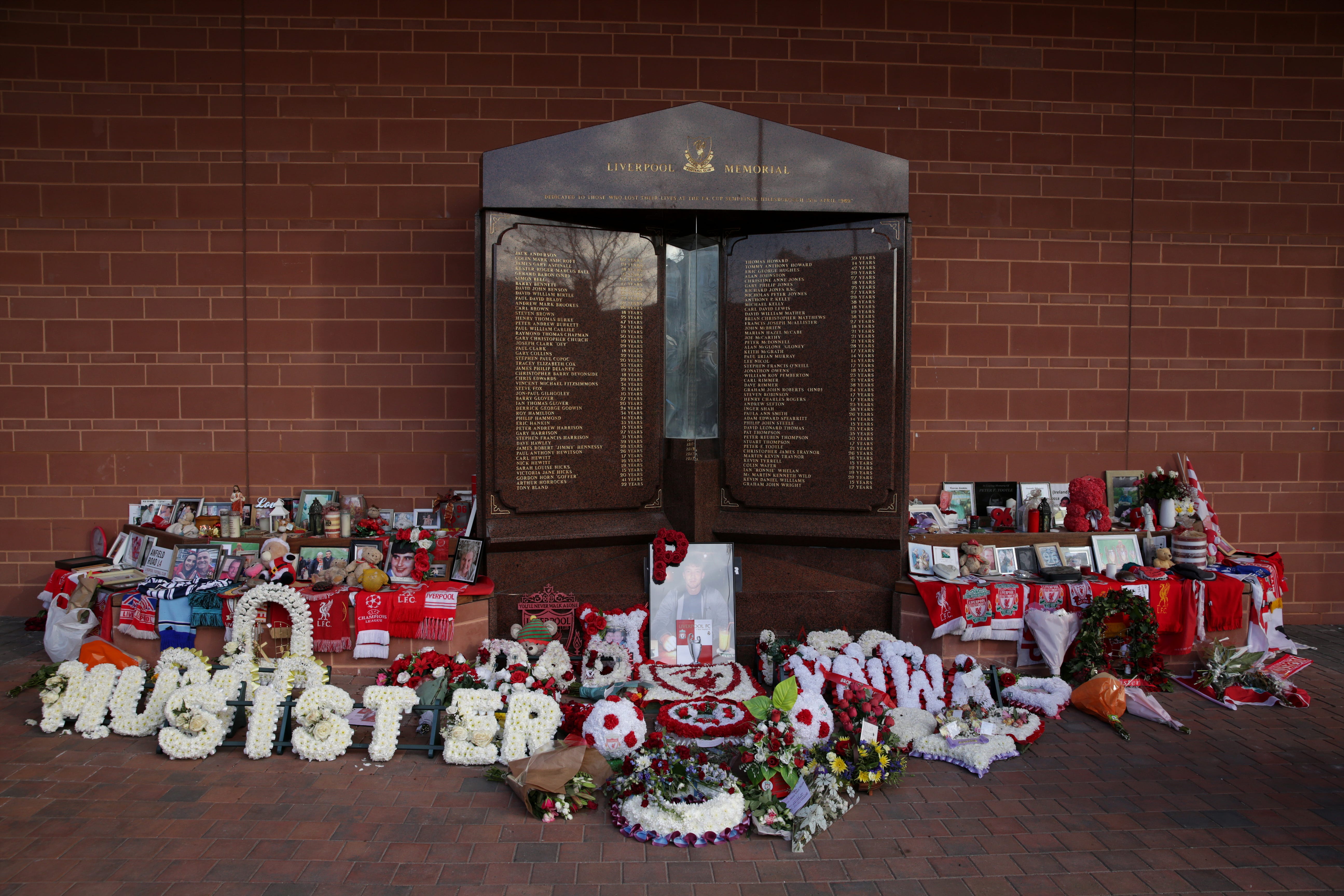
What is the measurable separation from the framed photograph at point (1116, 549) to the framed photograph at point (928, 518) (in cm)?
100

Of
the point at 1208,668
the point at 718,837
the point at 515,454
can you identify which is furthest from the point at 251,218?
the point at 1208,668

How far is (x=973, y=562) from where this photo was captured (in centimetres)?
501

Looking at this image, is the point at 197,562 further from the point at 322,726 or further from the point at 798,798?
the point at 798,798

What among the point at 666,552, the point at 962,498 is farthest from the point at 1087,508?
the point at 666,552

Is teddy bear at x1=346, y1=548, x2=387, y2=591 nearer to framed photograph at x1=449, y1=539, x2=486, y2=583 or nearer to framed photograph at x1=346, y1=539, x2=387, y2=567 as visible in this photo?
framed photograph at x1=346, y1=539, x2=387, y2=567

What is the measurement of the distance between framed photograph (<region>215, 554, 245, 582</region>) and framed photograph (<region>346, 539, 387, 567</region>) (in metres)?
0.69

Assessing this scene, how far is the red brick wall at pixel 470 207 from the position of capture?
5734 mm

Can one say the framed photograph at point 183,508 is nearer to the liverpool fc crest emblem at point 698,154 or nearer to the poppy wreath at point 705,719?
the poppy wreath at point 705,719

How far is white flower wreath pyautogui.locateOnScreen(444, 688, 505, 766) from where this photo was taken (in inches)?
143

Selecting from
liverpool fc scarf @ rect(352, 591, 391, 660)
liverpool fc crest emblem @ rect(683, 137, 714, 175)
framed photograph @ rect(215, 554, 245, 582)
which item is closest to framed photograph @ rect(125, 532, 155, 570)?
framed photograph @ rect(215, 554, 245, 582)

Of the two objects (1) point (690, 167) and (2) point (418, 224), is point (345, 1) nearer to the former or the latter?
(2) point (418, 224)

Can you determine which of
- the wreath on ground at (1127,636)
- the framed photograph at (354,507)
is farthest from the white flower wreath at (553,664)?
the wreath on ground at (1127,636)

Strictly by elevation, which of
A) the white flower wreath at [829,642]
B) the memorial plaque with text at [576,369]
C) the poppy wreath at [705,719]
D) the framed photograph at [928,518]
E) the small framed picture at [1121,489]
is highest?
the memorial plaque with text at [576,369]

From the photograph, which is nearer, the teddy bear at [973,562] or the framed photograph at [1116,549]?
the teddy bear at [973,562]
